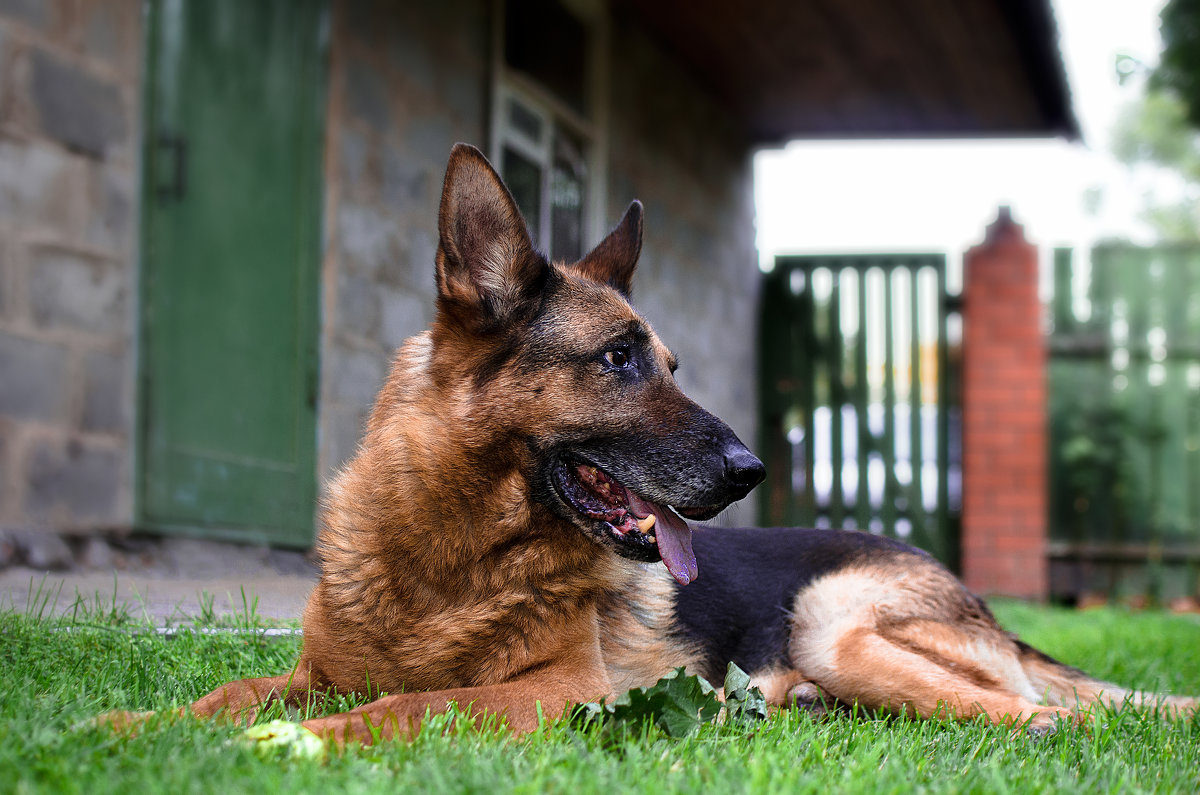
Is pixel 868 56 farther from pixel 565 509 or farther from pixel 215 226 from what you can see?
pixel 565 509

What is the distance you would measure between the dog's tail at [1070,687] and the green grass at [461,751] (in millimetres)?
259

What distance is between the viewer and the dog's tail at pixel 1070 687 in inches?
143

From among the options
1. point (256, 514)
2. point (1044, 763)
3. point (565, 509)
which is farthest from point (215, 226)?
point (1044, 763)

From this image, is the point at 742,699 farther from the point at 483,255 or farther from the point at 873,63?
the point at 873,63

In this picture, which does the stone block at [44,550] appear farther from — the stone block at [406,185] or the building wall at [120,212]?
the stone block at [406,185]

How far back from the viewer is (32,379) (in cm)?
464

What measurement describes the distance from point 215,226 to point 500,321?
116 inches

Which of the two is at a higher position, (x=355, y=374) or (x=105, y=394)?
(x=355, y=374)

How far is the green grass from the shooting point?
6.56ft

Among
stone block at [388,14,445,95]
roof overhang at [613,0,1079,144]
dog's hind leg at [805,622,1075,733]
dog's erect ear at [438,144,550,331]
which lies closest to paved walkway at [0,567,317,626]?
dog's erect ear at [438,144,550,331]

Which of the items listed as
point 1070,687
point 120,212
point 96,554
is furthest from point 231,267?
point 1070,687

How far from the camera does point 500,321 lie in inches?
123

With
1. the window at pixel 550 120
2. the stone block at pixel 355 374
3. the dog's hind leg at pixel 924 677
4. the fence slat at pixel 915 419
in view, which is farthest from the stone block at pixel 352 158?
the fence slat at pixel 915 419

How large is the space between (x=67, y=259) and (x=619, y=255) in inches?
102
